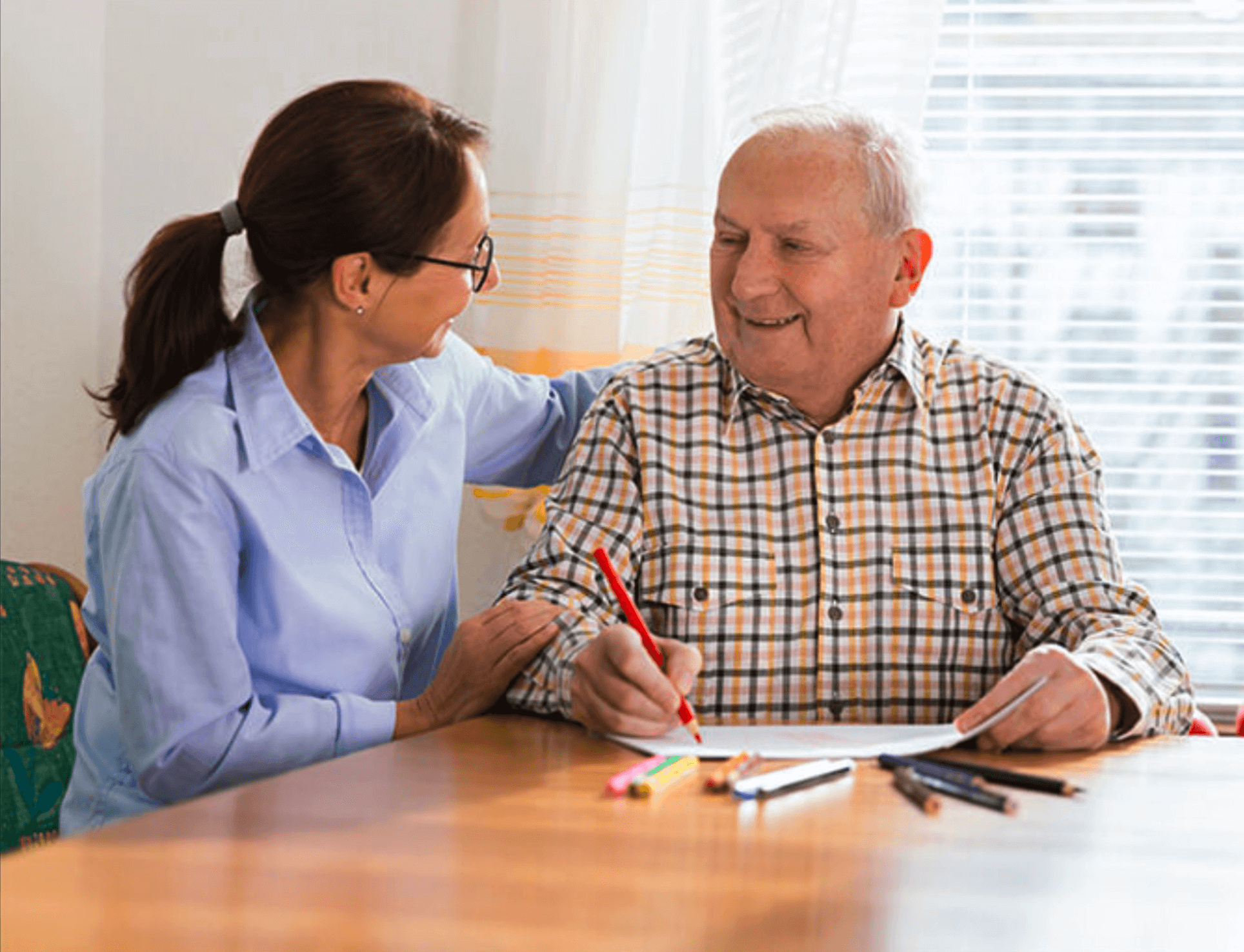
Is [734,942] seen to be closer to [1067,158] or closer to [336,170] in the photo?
[336,170]

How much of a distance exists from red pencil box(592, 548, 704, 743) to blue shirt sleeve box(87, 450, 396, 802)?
1.15 feet

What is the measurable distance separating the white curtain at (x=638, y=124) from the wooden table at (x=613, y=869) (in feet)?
3.58

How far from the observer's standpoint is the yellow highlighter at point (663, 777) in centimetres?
121

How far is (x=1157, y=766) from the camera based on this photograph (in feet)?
4.54

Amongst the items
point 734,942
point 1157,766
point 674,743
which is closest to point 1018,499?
point 1157,766

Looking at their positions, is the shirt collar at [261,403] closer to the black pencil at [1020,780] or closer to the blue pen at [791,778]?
the blue pen at [791,778]

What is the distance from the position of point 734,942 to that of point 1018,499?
3.28 feet

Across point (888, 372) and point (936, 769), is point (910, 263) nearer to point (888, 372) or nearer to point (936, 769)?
point (888, 372)

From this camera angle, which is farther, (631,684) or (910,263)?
(910,263)

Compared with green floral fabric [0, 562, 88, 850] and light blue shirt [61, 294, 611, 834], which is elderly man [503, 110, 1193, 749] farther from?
green floral fabric [0, 562, 88, 850]

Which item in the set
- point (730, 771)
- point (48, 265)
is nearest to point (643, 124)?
point (48, 265)

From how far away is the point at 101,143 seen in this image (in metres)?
2.55

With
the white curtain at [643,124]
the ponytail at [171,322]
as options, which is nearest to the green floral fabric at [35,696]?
the ponytail at [171,322]

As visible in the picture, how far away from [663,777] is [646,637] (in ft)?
0.77
